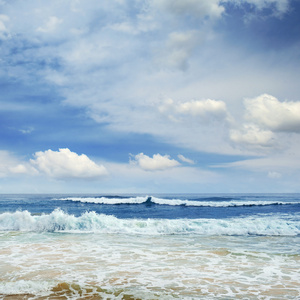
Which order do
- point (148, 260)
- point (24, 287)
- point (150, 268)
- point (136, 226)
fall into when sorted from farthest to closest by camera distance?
point (136, 226) < point (148, 260) < point (150, 268) < point (24, 287)

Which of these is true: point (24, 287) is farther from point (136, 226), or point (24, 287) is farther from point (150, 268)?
point (136, 226)

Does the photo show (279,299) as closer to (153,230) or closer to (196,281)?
(196,281)

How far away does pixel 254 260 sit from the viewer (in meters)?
10.7

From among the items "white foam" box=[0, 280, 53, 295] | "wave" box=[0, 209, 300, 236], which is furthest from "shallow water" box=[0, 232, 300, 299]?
"wave" box=[0, 209, 300, 236]

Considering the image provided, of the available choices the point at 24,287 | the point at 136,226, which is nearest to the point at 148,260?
the point at 24,287

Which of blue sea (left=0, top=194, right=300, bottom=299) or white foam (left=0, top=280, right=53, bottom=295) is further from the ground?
white foam (left=0, top=280, right=53, bottom=295)

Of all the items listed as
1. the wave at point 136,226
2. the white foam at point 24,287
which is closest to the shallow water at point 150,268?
the white foam at point 24,287

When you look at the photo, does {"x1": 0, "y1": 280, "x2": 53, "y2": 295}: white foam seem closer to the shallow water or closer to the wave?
the shallow water

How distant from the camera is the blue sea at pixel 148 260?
7113 millimetres

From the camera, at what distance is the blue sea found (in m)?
7.11

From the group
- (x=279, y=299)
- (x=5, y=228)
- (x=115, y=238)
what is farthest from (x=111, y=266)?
(x=5, y=228)

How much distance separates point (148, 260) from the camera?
10.5 meters

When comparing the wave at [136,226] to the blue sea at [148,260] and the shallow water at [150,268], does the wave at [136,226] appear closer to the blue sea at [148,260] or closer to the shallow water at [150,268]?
the blue sea at [148,260]

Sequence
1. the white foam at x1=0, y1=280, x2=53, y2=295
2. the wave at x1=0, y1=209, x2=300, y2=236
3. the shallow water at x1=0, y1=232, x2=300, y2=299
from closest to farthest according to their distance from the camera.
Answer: the white foam at x1=0, y1=280, x2=53, y2=295, the shallow water at x1=0, y1=232, x2=300, y2=299, the wave at x1=0, y1=209, x2=300, y2=236
